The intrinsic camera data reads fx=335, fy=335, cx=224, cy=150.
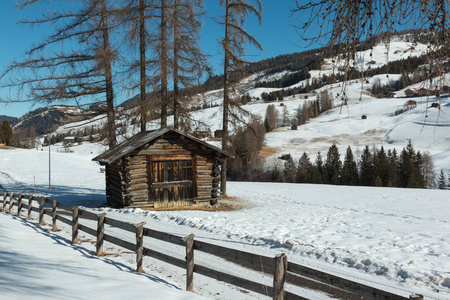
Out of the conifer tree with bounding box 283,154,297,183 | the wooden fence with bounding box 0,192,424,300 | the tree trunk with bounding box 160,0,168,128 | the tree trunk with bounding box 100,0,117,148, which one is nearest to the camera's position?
the wooden fence with bounding box 0,192,424,300

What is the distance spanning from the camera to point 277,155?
3501 inches

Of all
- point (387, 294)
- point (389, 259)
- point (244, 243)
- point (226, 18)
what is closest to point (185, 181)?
point (244, 243)

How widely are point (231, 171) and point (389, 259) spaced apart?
243ft

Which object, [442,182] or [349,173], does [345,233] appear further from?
[442,182]

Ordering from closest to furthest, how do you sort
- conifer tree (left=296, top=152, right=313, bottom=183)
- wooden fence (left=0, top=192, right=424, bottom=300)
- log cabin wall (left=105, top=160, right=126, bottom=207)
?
wooden fence (left=0, top=192, right=424, bottom=300) < log cabin wall (left=105, top=160, right=126, bottom=207) < conifer tree (left=296, top=152, right=313, bottom=183)

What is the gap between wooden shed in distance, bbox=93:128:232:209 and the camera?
17.3 m

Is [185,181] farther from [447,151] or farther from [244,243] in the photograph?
[447,151]

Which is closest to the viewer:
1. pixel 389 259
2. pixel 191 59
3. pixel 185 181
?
pixel 389 259

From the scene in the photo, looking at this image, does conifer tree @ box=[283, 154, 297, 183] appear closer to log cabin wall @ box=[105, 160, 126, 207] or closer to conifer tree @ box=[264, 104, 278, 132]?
conifer tree @ box=[264, 104, 278, 132]

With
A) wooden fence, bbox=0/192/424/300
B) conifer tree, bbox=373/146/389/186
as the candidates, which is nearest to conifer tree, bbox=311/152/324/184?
conifer tree, bbox=373/146/389/186

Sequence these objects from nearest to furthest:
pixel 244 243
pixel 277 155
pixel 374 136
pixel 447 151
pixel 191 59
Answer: pixel 244 243
pixel 191 59
pixel 447 151
pixel 277 155
pixel 374 136

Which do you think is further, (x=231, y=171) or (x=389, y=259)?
(x=231, y=171)

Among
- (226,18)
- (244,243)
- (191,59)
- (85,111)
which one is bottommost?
(244,243)

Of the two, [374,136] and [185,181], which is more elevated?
[374,136]
